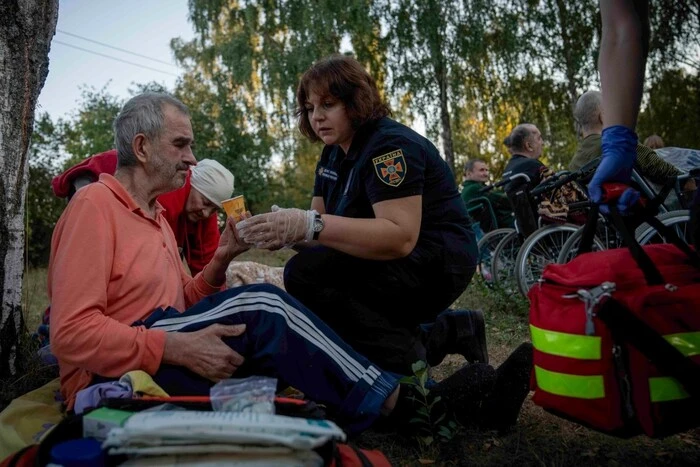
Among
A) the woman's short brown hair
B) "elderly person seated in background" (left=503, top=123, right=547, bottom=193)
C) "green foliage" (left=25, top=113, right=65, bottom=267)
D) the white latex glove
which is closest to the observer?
the white latex glove

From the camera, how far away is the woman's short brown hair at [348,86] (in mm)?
2523

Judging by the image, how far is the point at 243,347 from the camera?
1.89 metres

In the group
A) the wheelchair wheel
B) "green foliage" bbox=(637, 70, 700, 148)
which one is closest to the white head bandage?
the wheelchair wheel

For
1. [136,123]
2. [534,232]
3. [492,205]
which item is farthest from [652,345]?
[492,205]

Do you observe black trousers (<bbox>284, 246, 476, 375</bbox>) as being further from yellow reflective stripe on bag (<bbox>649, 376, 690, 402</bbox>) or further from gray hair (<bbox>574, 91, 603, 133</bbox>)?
gray hair (<bbox>574, 91, 603, 133</bbox>)

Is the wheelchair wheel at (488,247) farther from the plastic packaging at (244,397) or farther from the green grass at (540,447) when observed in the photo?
the plastic packaging at (244,397)

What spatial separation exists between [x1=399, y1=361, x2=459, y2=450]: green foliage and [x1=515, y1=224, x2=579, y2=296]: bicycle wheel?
2.93m

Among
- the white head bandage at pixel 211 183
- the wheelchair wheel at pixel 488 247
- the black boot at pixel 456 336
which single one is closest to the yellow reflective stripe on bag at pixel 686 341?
the black boot at pixel 456 336

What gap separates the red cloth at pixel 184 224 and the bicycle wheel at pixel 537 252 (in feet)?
8.83

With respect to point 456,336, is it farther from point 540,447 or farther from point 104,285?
point 104,285

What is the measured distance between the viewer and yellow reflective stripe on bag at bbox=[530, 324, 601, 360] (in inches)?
59.1

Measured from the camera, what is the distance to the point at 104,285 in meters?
1.81

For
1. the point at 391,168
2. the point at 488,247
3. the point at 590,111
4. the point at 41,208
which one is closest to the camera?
the point at 391,168

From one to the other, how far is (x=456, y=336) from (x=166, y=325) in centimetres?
152
